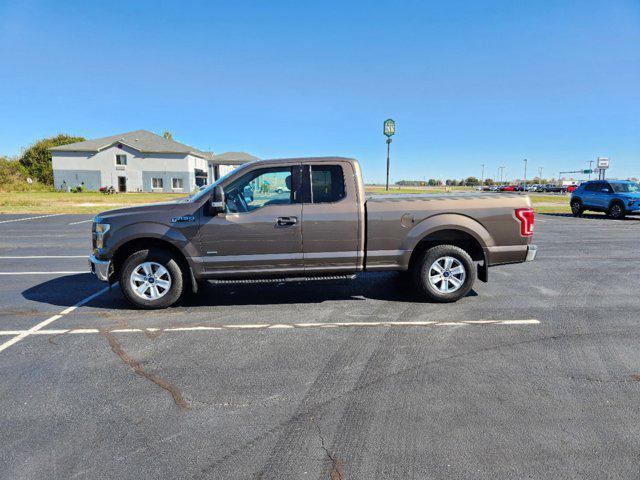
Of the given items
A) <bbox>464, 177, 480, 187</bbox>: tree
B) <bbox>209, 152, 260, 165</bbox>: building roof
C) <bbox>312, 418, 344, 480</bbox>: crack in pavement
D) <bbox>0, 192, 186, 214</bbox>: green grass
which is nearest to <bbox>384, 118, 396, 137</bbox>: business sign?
<bbox>0, 192, 186, 214</bbox>: green grass

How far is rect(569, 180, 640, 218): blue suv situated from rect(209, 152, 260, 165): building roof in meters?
49.6

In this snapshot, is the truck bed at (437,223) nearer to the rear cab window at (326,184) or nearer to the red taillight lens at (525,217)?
the red taillight lens at (525,217)

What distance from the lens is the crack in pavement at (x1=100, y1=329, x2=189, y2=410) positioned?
312 centimetres

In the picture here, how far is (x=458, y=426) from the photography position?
2727mm

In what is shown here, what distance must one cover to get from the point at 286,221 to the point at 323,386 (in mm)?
2456

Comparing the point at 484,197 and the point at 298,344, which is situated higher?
the point at 484,197

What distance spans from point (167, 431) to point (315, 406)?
1.07 meters

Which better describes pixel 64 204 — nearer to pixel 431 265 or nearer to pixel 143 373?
pixel 143 373

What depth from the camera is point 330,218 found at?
5211 millimetres

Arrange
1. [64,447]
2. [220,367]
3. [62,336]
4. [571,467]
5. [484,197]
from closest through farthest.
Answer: [571,467] < [64,447] < [220,367] < [62,336] < [484,197]

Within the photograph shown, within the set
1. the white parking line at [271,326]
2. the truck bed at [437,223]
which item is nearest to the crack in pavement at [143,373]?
the white parking line at [271,326]

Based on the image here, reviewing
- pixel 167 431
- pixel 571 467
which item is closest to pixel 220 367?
pixel 167 431

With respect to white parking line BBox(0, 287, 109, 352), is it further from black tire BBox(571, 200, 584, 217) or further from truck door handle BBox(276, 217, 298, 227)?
black tire BBox(571, 200, 584, 217)

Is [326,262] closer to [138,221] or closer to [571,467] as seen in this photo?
[138,221]
